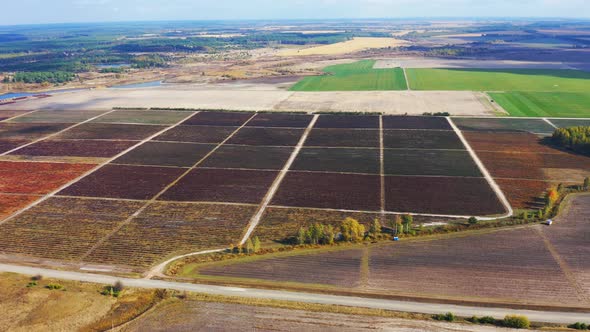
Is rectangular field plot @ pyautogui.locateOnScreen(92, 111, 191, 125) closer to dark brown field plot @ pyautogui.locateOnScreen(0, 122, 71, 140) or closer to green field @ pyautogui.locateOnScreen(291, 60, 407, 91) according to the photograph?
dark brown field plot @ pyautogui.locateOnScreen(0, 122, 71, 140)

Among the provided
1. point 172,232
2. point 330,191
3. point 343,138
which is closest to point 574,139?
point 343,138

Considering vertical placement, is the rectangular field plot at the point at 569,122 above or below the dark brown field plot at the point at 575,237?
above

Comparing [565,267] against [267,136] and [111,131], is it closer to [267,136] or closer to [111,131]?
[267,136]

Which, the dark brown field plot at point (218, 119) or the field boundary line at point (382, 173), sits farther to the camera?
the dark brown field plot at point (218, 119)

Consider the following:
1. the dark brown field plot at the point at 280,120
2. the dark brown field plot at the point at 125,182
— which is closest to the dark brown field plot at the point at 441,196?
the dark brown field plot at the point at 125,182

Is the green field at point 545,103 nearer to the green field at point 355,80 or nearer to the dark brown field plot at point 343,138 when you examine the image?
the green field at point 355,80

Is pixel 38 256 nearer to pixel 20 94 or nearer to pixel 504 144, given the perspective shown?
pixel 504 144
